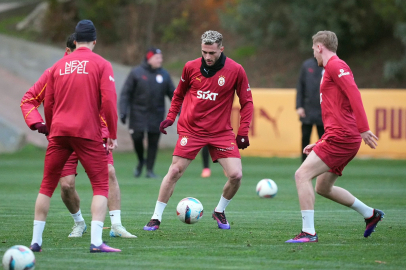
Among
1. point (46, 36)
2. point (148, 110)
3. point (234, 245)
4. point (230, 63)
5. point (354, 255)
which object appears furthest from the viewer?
point (46, 36)

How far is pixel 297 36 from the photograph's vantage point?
29016 millimetres

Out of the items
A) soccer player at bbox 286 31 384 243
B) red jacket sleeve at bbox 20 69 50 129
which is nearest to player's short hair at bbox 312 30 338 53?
soccer player at bbox 286 31 384 243

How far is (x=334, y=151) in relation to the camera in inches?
266

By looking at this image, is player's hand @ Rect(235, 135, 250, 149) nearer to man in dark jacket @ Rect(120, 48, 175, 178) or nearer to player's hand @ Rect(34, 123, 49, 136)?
player's hand @ Rect(34, 123, 49, 136)

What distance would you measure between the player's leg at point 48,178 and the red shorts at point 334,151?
2.47 m

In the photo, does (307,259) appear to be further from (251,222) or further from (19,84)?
(19,84)

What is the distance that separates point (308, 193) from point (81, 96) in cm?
241

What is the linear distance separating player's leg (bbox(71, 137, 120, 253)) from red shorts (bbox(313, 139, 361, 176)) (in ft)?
7.10

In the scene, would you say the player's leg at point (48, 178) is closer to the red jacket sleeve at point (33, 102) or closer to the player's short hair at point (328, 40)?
the red jacket sleeve at point (33, 102)

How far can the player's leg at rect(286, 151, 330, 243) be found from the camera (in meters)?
6.66

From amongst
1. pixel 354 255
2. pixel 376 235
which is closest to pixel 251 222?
pixel 376 235

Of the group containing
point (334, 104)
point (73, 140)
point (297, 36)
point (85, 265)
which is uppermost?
point (297, 36)

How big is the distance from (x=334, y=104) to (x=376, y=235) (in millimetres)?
1487

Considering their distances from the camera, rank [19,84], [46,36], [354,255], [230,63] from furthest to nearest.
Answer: [46,36]
[19,84]
[230,63]
[354,255]
